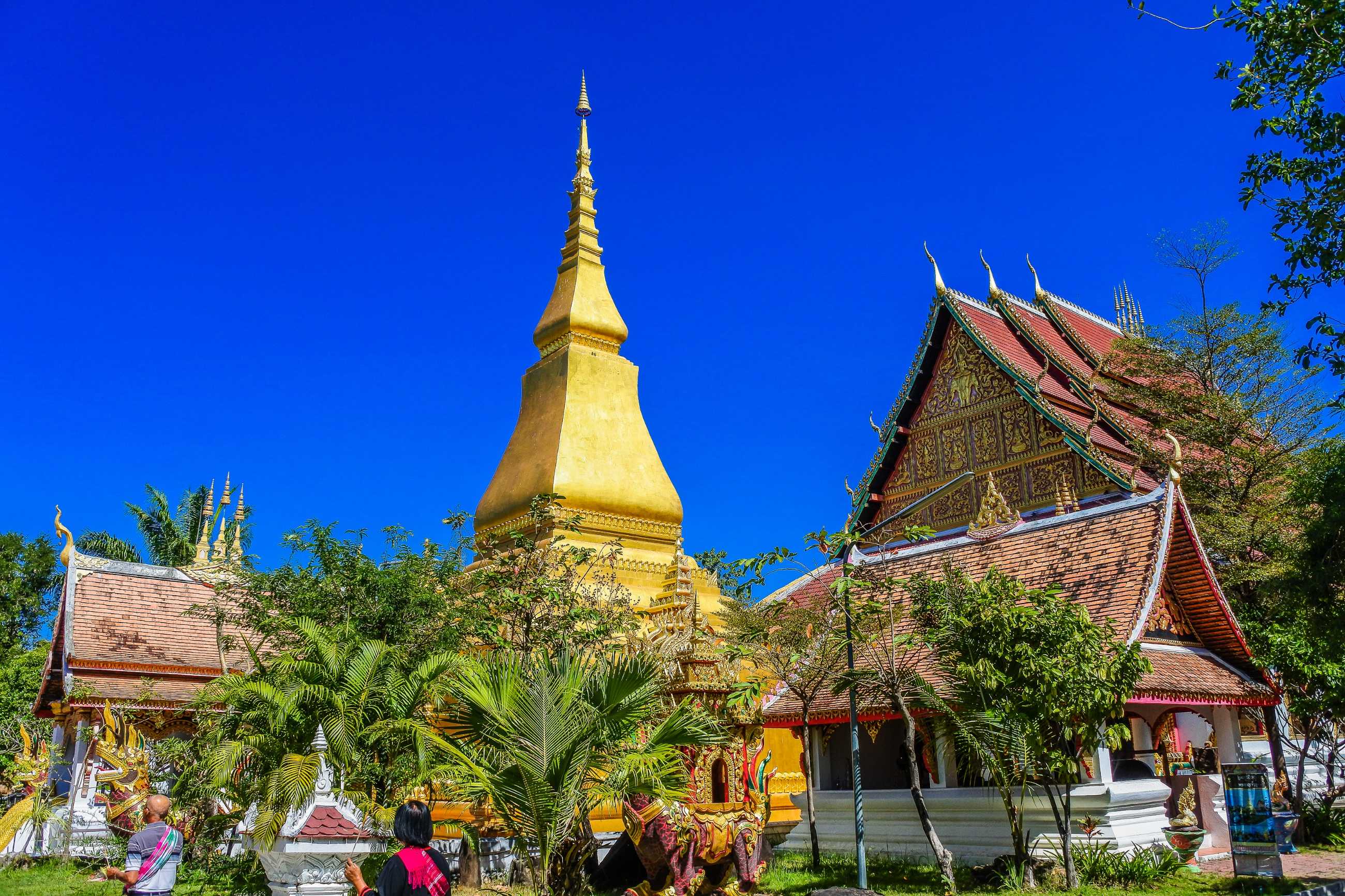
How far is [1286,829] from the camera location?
12781mm

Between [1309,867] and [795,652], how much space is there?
5.84m

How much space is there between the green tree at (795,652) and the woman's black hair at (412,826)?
544cm

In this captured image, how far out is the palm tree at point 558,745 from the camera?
7.90 metres

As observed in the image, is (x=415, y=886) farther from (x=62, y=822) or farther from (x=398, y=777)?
(x=62, y=822)

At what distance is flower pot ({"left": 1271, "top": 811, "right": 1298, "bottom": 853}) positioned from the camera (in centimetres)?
1266

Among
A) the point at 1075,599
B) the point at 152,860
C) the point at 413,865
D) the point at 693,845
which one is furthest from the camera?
the point at 1075,599

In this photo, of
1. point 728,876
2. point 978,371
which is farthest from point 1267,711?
point 978,371

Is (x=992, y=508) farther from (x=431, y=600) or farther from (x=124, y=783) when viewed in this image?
(x=124, y=783)

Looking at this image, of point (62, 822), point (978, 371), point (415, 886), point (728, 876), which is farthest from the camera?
point (978, 371)

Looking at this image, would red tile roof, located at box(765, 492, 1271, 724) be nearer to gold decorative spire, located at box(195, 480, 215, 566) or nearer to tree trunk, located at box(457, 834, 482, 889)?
tree trunk, located at box(457, 834, 482, 889)

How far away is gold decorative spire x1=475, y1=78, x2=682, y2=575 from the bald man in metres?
12.8

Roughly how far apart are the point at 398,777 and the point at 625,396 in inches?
522

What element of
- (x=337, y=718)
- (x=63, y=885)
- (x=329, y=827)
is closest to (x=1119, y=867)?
(x=329, y=827)

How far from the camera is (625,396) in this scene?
23.2m
